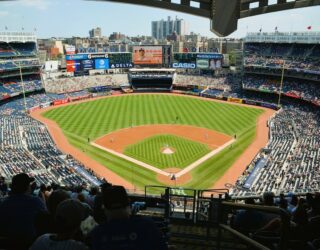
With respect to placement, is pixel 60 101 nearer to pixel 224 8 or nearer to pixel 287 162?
pixel 287 162

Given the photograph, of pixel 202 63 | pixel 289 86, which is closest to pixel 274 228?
pixel 289 86

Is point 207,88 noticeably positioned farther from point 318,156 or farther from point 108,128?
point 318,156

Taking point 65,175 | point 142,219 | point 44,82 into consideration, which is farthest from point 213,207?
point 44,82

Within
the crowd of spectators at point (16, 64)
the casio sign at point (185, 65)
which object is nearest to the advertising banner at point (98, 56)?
the crowd of spectators at point (16, 64)

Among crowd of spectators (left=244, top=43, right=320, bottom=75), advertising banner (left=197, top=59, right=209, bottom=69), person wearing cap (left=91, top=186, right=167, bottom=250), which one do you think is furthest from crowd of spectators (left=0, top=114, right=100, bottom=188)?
crowd of spectators (left=244, top=43, right=320, bottom=75)

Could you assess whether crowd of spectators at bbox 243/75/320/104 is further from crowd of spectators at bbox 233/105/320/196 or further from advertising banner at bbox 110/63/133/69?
advertising banner at bbox 110/63/133/69
